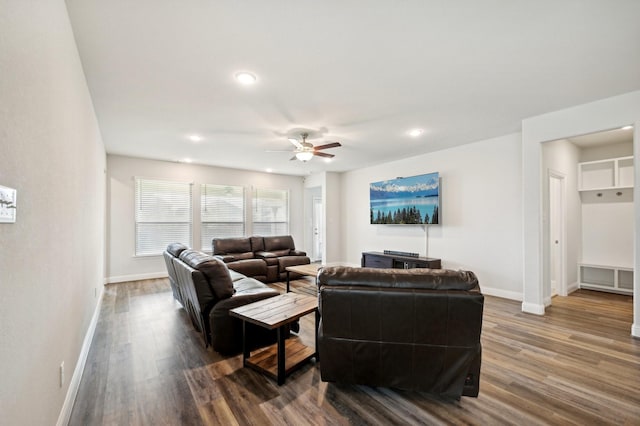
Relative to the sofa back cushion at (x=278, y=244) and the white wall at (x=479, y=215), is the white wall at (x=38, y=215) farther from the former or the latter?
the white wall at (x=479, y=215)

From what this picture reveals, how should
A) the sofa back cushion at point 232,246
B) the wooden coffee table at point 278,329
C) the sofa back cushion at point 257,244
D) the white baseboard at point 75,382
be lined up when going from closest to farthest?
the white baseboard at point 75,382, the wooden coffee table at point 278,329, the sofa back cushion at point 232,246, the sofa back cushion at point 257,244

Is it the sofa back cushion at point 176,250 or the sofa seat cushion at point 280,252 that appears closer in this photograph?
the sofa back cushion at point 176,250

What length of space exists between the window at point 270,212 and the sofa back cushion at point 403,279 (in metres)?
6.00

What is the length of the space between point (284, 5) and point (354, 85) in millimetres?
1205

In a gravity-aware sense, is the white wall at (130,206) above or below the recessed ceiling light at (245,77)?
below

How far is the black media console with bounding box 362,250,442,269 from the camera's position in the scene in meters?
5.23

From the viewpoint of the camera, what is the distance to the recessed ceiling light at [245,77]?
266 centimetres

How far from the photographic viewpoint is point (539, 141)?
3.84 m

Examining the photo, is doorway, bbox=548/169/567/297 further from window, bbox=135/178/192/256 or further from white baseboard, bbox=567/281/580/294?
window, bbox=135/178/192/256

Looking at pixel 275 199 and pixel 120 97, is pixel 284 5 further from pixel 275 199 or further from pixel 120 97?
pixel 275 199

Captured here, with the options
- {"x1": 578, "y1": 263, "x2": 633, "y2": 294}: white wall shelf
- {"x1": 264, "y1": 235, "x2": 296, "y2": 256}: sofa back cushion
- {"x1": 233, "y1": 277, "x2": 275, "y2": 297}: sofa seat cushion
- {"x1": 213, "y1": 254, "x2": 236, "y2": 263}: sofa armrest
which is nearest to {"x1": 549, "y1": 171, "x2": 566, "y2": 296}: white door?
{"x1": 578, "y1": 263, "x2": 633, "y2": 294}: white wall shelf

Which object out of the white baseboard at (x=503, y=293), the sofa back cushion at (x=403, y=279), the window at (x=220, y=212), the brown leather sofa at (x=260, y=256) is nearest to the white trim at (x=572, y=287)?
the white baseboard at (x=503, y=293)

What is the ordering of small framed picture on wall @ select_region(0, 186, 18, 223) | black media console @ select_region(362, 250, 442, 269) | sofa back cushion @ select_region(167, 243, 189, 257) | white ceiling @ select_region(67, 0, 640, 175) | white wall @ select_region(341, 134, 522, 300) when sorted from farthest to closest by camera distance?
black media console @ select_region(362, 250, 442, 269)
white wall @ select_region(341, 134, 522, 300)
sofa back cushion @ select_region(167, 243, 189, 257)
white ceiling @ select_region(67, 0, 640, 175)
small framed picture on wall @ select_region(0, 186, 18, 223)

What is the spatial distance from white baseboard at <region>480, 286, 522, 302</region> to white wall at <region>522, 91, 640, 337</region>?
0.56 metres
